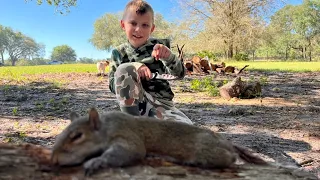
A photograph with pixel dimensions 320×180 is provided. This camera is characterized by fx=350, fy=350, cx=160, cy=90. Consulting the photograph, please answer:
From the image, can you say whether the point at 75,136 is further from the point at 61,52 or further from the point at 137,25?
the point at 61,52

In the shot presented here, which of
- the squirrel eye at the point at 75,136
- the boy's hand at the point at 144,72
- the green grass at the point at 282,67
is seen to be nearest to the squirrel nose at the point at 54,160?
the squirrel eye at the point at 75,136

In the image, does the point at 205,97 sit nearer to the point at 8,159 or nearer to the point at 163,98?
the point at 163,98

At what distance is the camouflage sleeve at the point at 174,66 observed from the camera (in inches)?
155

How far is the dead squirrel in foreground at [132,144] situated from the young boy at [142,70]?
141 centimetres

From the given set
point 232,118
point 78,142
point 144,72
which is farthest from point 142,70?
point 232,118

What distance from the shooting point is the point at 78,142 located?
182 centimetres

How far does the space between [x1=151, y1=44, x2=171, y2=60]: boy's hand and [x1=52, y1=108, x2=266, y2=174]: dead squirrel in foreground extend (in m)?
1.33

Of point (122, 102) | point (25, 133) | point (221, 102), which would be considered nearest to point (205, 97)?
point (221, 102)

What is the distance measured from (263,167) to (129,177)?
2.93 ft

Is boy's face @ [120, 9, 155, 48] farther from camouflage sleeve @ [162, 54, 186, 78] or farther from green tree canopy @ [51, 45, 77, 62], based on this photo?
green tree canopy @ [51, 45, 77, 62]

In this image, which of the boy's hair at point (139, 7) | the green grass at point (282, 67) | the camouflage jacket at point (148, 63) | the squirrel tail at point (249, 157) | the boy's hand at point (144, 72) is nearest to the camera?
the squirrel tail at point (249, 157)

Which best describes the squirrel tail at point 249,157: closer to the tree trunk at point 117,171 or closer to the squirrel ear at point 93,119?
the tree trunk at point 117,171

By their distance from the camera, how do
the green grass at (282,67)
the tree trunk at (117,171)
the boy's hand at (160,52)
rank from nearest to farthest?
the tree trunk at (117,171), the boy's hand at (160,52), the green grass at (282,67)

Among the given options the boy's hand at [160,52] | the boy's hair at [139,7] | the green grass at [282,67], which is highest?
the boy's hair at [139,7]
